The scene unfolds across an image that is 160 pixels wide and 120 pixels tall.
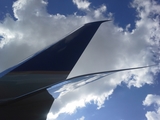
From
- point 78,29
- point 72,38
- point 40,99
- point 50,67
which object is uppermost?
point 78,29

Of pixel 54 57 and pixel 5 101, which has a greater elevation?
pixel 54 57

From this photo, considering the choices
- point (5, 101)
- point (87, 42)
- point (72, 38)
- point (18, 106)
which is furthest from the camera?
point (87, 42)

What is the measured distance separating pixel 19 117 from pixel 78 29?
435 centimetres

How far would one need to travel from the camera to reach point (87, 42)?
7656 mm

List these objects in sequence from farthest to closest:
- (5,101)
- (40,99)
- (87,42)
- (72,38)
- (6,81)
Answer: (87,42)
(72,38)
(6,81)
(40,99)
(5,101)

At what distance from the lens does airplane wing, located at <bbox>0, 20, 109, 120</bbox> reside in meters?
3.81

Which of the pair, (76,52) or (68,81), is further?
(76,52)

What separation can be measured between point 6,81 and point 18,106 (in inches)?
60.1

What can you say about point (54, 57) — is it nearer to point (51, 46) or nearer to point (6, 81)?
point (51, 46)

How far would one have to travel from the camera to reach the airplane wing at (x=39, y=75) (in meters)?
3.81

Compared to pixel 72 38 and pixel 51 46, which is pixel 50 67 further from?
pixel 72 38

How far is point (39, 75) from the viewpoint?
607 centimetres

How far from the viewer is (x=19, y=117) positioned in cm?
393

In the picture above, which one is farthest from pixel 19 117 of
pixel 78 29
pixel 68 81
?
pixel 78 29
